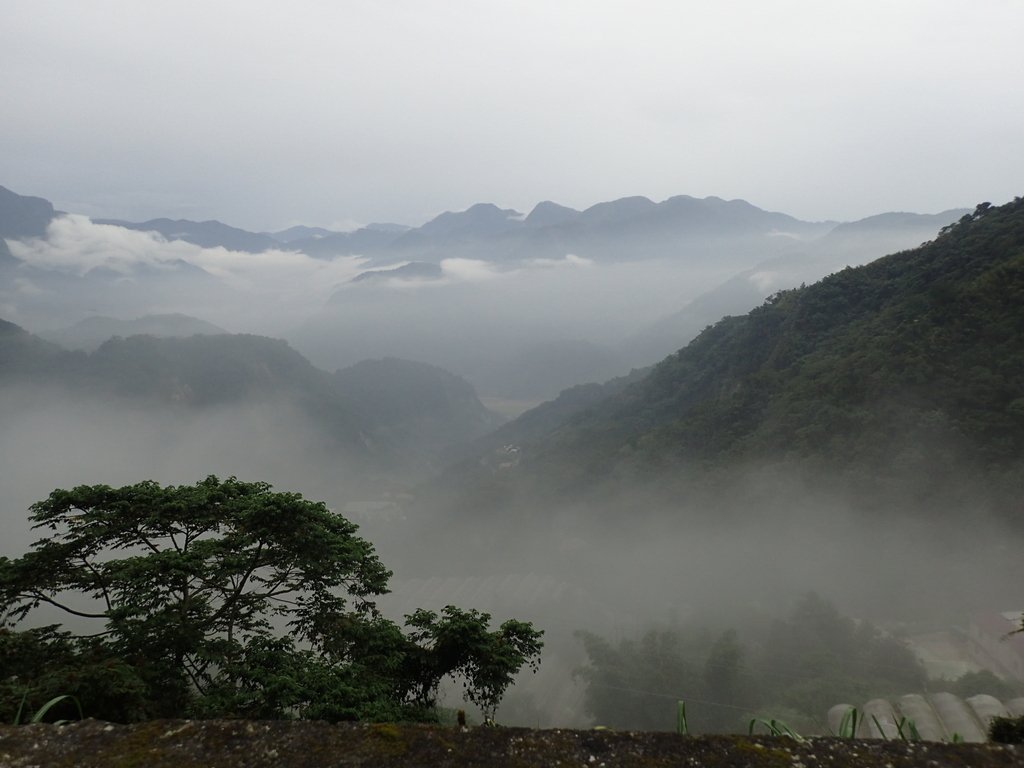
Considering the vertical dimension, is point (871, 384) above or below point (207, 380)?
below

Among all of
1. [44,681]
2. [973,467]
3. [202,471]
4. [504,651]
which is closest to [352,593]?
[504,651]

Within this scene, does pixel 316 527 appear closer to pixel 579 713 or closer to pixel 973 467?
pixel 579 713

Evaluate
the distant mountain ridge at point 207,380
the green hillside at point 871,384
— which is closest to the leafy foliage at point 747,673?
the green hillside at point 871,384

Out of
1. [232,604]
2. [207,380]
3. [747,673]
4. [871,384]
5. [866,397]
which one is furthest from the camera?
[207,380]

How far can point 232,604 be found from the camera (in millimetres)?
8328

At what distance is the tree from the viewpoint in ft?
22.7

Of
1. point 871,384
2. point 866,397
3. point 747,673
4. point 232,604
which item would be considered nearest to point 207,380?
point 866,397

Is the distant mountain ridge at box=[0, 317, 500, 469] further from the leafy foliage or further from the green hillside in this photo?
the leafy foliage

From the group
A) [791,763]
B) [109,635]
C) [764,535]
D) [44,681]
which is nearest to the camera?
[791,763]

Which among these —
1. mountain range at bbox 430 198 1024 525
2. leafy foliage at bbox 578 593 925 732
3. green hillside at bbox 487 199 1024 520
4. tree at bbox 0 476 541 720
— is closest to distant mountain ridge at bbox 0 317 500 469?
mountain range at bbox 430 198 1024 525

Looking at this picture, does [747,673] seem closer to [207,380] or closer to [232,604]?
[232,604]

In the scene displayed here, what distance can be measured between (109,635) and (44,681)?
6.31ft

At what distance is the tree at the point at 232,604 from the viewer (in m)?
6.93

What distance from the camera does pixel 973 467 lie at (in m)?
35.0
